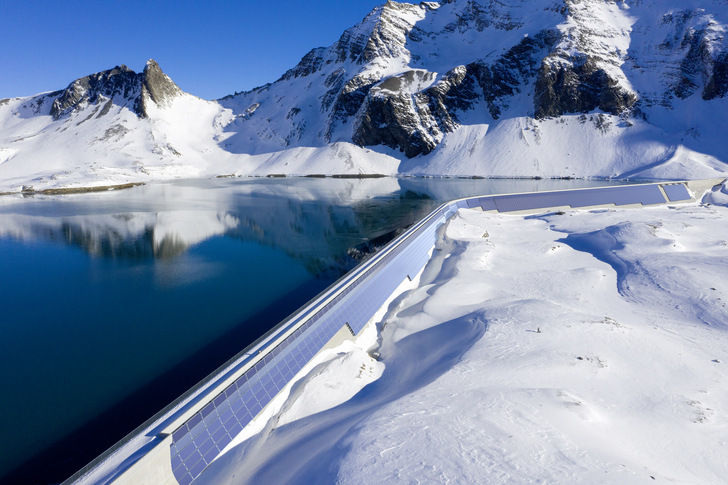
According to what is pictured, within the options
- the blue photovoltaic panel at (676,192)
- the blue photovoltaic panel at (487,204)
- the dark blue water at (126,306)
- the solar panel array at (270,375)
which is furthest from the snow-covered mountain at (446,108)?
the solar panel array at (270,375)

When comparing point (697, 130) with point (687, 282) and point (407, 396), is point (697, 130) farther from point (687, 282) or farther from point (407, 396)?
point (407, 396)

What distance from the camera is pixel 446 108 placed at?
309 ft

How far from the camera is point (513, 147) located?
270 ft

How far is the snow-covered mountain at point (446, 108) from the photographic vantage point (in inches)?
2972

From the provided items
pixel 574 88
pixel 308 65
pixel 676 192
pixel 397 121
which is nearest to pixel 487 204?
pixel 676 192

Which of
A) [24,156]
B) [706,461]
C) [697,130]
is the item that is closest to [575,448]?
[706,461]

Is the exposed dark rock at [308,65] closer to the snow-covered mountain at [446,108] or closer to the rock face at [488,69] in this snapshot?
the snow-covered mountain at [446,108]

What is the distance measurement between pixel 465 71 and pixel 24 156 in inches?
4782

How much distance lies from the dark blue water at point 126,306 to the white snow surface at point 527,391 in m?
3.79

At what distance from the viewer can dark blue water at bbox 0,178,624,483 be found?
7.65 metres

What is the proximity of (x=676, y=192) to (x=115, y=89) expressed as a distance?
153 m

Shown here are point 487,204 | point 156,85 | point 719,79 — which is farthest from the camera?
point 156,85

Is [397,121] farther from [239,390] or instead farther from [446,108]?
[239,390]

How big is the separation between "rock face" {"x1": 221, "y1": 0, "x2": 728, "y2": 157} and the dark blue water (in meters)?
73.6
